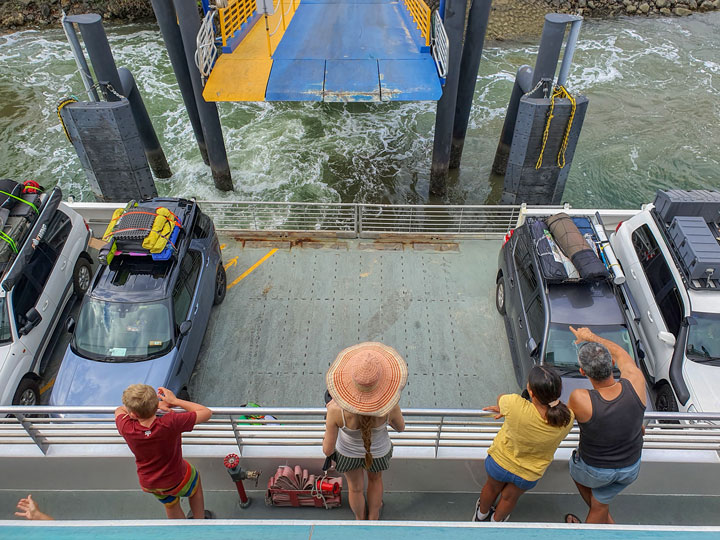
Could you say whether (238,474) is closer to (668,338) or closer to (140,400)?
(140,400)

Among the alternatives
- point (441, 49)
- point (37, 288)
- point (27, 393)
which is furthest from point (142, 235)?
point (441, 49)

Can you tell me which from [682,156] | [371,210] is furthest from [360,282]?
[682,156]

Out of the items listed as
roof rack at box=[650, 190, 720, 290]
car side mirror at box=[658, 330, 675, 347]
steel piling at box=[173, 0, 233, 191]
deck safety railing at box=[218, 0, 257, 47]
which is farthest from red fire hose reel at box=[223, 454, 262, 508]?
deck safety railing at box=[218, 0, 257, 47]

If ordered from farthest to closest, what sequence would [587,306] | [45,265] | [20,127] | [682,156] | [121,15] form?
1. [121,15]
2. [20,127]
3. [682,156]
4. [45,265]
5. [587,306]

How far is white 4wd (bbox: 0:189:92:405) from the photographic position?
6445 millimetres

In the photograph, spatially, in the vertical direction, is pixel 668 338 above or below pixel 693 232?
below

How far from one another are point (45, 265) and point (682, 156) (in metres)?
19.4

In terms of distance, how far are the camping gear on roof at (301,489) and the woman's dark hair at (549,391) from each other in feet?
6.87

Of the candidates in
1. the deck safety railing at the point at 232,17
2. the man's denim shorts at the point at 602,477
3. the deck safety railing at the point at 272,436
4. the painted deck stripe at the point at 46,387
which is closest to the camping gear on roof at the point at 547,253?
the deck safety railing at the point at 272,436

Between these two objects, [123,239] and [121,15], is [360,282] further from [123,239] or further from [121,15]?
[121,15]

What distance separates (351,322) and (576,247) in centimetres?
363

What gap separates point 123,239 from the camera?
6.67m

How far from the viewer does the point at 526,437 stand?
11.7 feet

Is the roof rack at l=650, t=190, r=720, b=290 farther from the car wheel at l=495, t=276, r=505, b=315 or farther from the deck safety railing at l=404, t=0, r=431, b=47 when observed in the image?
the deck safety railing at l=404, t=0, r=431, b=47
